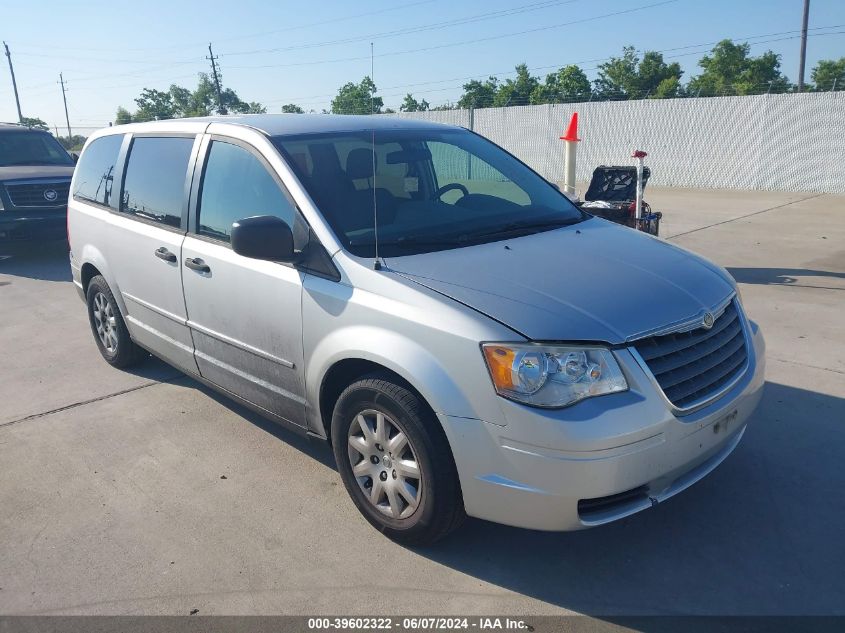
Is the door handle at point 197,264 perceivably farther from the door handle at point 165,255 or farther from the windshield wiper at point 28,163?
the windshield wiper at point 28,163

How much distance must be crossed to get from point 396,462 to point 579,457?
84 centimetres

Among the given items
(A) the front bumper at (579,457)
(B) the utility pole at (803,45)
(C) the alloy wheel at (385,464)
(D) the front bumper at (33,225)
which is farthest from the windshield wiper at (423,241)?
(B) the utility pole at (803,45)

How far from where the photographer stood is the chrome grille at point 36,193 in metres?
10.2

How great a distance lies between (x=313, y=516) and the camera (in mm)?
3455

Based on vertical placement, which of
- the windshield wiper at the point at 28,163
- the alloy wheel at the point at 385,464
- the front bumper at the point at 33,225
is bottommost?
the alloy wheel at the point at 385,464

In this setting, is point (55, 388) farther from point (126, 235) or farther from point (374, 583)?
point (374, 583)

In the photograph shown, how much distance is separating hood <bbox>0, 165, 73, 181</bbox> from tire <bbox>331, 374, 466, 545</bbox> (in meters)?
9.26

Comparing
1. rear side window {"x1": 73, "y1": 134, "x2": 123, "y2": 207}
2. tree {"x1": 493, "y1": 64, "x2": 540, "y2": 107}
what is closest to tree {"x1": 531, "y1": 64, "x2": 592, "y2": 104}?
tree {"x1": 493, "y1": 64, "x2": 540, "y2": 107}

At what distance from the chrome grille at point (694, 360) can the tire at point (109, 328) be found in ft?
13.2

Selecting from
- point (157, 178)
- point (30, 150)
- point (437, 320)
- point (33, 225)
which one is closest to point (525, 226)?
point (437, 320)

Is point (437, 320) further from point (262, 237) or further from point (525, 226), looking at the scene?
point (525, 226)

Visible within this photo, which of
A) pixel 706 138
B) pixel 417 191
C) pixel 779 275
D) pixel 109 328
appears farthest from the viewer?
pixel 706 138

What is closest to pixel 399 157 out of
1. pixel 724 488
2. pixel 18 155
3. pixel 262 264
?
pixel 262 264

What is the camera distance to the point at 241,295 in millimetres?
3688
